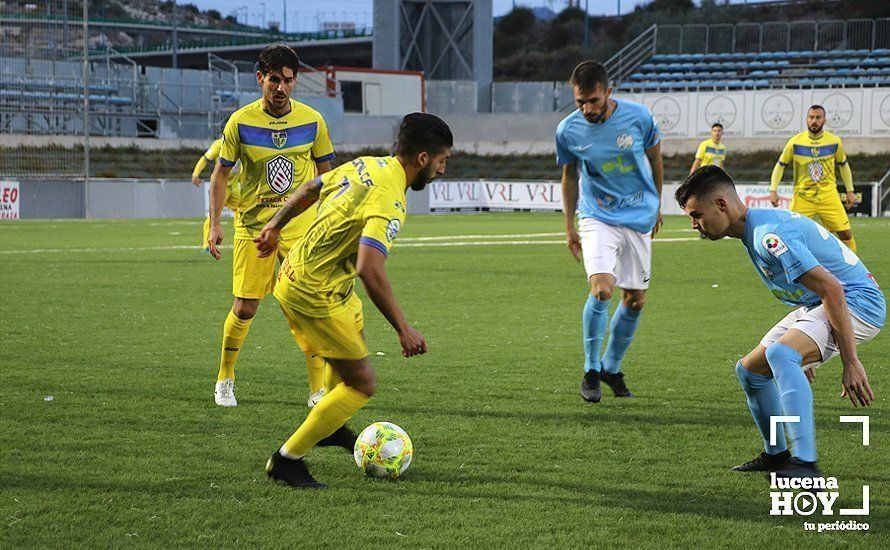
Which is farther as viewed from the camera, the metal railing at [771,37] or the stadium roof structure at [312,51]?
the stadium roof structure at [312,51]

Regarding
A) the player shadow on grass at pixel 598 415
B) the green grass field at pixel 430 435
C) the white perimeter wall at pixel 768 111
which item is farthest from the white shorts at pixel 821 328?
the white perimeter wall at pixel 768 111

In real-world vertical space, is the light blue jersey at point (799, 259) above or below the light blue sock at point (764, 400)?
above

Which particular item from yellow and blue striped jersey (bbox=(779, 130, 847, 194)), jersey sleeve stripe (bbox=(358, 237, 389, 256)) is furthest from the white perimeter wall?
jersey sleeve stripe (bbox=(358, 237, 389, 256))

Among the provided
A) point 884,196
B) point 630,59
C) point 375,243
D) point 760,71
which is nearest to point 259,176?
point 375,243

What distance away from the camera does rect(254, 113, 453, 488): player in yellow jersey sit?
178 inches

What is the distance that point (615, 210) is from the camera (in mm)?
7488

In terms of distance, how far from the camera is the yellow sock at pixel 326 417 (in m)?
4.91

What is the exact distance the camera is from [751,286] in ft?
45.7

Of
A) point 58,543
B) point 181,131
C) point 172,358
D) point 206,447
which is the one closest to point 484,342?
point 172,358

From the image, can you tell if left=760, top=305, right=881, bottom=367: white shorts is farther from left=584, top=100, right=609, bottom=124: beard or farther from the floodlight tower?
the floodlight tower

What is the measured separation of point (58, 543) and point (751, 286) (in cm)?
1114

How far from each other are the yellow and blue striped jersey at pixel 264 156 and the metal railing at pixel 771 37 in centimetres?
4447

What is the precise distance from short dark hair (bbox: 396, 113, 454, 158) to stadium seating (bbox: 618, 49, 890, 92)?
40.4 metres

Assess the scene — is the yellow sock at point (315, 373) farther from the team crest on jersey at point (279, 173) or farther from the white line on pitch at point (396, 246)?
the white line on pitch at point (396, 246)
